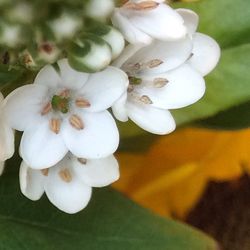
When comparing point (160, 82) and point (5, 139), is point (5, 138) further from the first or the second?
point (160, 82)

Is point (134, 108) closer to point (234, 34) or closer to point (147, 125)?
point (147, 125)

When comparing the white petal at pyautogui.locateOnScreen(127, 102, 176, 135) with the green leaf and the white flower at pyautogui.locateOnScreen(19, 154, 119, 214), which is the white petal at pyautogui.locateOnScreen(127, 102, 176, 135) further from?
the green leaf

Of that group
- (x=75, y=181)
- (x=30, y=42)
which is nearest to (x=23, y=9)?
(x=30, y=42)

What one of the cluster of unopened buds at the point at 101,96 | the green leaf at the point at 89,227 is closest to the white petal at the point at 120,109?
the cluster of unopened buds at the point at 101,96

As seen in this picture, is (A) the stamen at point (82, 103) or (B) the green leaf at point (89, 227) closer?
(A) the stamen at point (82, 103)

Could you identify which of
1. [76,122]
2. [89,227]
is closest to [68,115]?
[76,122]

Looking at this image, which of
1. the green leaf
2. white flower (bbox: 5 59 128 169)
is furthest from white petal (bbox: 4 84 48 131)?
the green leaf

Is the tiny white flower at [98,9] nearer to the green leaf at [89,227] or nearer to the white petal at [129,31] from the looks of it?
the white petal at [129,31]
